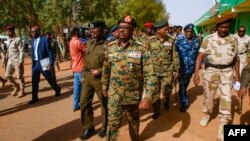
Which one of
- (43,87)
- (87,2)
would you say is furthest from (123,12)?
(43,87)

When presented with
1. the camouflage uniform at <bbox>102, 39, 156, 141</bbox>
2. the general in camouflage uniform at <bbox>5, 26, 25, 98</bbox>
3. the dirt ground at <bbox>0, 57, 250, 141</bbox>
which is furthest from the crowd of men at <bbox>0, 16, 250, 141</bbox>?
the general in camouflage uniform at <bbox>5, 26, 25, 98</bbox>

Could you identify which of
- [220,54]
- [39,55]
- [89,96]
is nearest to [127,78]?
[89,96]

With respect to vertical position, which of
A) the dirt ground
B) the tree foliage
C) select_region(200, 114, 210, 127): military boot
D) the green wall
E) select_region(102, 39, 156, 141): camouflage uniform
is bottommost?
the dirt ground

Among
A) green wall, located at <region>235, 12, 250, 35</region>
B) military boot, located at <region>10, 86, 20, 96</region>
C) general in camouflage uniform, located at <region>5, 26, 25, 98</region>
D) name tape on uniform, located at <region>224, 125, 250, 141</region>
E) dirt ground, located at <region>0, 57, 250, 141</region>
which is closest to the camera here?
name tape on uniform, located at <region>224, 125, 250, 141</region>

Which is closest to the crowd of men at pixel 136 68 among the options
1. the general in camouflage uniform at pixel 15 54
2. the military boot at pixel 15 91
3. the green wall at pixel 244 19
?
the general in camouflage uniform at pixel 15 54

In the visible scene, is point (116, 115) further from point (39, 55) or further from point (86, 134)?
point (39, 55)

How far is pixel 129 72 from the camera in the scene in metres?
4.38

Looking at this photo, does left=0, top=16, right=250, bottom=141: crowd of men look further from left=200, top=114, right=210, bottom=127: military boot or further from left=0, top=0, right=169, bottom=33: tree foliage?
left=0, top=0, right=169, bottom=33: tree foliage

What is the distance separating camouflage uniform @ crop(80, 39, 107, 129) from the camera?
17.6 feet

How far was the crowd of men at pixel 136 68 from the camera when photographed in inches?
171

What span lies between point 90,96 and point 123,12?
42.4 m

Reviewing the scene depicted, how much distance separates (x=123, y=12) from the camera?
46.8 m

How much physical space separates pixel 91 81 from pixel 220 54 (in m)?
2.35

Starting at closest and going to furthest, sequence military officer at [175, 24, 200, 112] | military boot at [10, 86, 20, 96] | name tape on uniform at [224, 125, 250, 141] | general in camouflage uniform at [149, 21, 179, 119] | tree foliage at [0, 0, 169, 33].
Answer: name tape on uniform at [224, 125, 250, 141], general in camouflage uniform at [149, 21, 179, 119], military officer at [175, 24, 200, 112], military boot at [10, 86, 20, 96], tree foliage at [0, 0, 169, 33]
